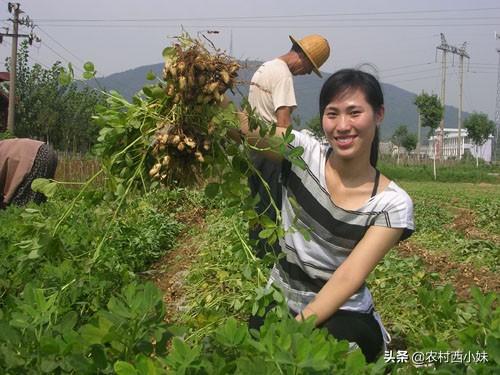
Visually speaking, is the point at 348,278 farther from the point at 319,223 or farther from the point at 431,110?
the point at 431,110

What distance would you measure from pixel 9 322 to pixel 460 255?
6504 millimetres

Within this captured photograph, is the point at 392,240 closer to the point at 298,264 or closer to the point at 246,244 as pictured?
the point at 298,264

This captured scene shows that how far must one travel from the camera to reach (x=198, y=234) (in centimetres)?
784

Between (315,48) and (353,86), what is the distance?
1.62 meters

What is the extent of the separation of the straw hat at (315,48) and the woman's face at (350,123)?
1570 mm

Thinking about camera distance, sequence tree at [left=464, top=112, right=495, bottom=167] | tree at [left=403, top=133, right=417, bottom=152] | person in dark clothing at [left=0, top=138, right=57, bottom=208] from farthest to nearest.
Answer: tree at [left=403, top=133, right=417, bottom=152], tree at [left=464, top=112, right=495, bottom=167], person in dark clothing at [left=0, top=138, right=57, bottom=208]

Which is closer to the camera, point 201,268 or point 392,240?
point 392,240

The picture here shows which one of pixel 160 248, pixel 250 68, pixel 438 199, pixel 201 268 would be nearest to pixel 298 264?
pixel 250 68

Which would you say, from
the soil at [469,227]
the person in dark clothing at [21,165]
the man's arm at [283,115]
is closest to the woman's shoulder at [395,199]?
the man's arm at [283,115]

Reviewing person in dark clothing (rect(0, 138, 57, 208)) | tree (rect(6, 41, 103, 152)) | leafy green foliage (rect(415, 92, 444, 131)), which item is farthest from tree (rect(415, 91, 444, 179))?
person in dark clothing (rect(0, 138, 57, 208))

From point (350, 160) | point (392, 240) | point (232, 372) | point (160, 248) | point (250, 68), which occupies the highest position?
point (250, 68)

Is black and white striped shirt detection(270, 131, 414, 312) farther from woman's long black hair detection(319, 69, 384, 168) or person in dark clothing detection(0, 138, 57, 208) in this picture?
person in dark clothing detection(0, 138, 57, 208)

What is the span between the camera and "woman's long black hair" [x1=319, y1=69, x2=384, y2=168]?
88.0 inches

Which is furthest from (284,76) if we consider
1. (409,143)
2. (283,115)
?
(409,143)
